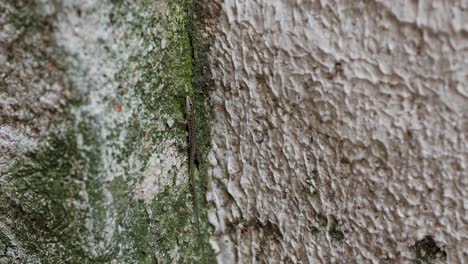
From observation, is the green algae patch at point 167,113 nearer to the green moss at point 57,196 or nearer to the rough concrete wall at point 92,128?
the rough concrete wall at point 92,128

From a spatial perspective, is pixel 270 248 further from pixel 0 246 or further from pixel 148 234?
pixel 0 246

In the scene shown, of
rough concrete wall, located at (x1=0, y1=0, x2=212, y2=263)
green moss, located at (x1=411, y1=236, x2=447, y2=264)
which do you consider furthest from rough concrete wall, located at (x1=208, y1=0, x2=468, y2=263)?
rough concrete wall, located at (x1=0, y1=0, x2=212, y2=263)

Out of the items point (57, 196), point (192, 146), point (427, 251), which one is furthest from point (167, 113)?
point (427, 251)

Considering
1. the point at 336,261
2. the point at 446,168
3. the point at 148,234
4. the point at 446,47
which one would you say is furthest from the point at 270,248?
the point at 446,47

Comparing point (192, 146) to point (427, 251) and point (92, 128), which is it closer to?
point (92, 128)

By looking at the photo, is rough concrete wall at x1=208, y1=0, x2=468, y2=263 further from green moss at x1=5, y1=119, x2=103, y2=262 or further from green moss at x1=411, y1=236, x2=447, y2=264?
green moss at x1=5, y1=119, x2=103, y2=262

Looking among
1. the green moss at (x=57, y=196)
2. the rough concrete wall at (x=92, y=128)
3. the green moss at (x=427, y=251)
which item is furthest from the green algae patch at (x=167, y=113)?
the green moss at (x=427, y=251)
